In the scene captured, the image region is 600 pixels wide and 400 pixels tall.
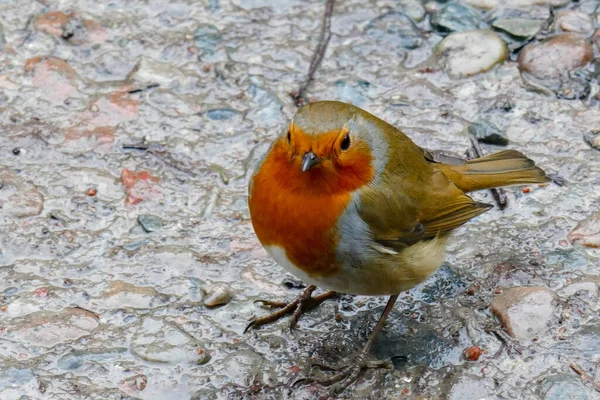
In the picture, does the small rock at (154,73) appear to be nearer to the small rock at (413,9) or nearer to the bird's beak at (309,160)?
the small rock at (413,9)

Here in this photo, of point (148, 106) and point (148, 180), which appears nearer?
point (148, 180)

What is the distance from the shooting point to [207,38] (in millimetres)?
5738

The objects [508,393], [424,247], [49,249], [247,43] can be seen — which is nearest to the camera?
[508,393]

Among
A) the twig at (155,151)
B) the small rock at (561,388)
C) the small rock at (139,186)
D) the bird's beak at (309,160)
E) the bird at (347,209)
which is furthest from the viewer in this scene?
the twig at (155,151)

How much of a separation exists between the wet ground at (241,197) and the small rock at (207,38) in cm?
2

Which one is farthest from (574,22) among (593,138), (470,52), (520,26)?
(593,138)

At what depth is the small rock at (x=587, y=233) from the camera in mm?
4492

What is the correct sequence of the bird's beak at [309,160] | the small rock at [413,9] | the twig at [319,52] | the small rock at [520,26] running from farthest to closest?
the small rock at [413,9]
the small rock at [520,26]
the twig at [319,52]
the bird's beak at [309,160]

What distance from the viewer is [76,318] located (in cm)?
411

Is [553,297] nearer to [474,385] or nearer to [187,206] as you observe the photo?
[474,385]

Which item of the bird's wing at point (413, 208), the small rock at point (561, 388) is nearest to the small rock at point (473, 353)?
the small rock at point (561, 388)

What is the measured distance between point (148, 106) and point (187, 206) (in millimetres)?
860

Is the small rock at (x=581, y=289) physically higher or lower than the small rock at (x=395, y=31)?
lower

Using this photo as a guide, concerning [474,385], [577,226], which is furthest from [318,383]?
[577,226]
